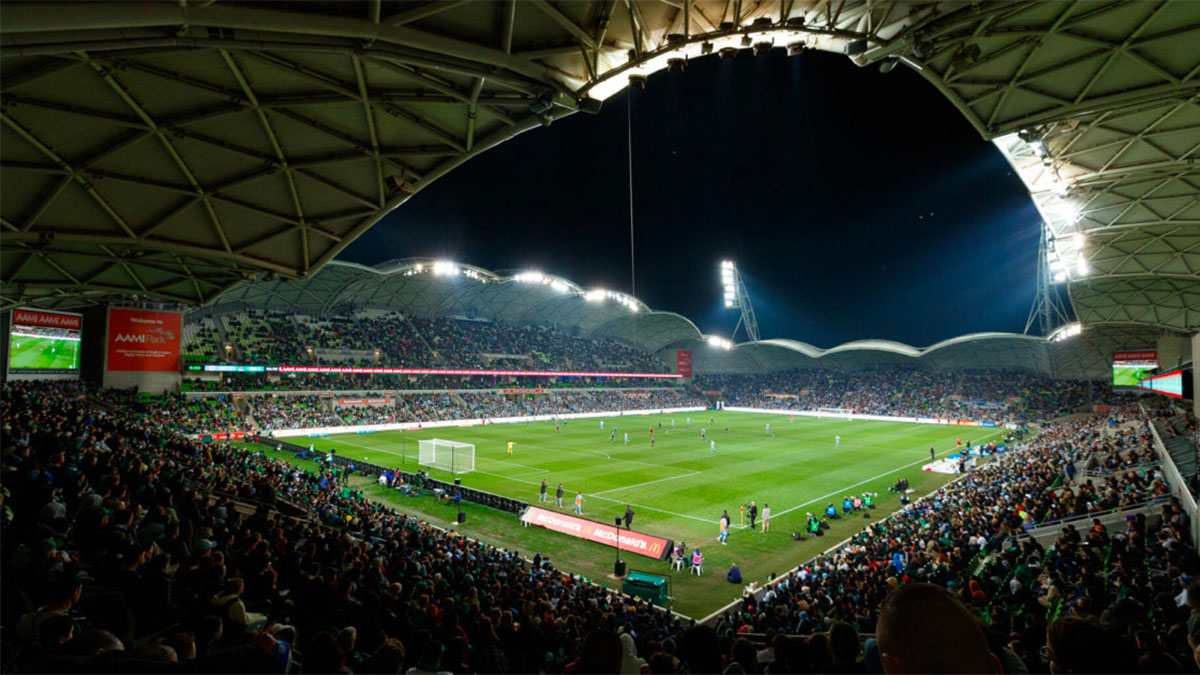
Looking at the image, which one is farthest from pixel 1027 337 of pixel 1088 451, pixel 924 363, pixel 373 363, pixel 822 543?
pixel 373 363

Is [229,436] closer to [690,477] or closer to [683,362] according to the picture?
[690,477]

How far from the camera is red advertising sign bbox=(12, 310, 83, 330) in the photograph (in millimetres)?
31984

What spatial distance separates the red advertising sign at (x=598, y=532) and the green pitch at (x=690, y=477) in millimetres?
358

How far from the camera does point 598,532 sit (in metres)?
21.6

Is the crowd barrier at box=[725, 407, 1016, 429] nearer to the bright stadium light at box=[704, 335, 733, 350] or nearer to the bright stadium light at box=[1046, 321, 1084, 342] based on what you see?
the bright stadium light at box=[1046, 321, 1084, 342]

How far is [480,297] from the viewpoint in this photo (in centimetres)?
7412

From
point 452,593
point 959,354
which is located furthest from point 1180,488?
point 959,354

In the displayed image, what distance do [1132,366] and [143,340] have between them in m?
74.9

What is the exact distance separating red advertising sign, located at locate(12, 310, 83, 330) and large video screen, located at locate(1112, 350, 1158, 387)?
71299 millimetres

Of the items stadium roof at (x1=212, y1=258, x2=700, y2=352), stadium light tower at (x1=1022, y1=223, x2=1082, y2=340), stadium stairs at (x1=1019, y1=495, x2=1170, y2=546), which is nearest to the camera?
stadium stairs at (x1=1019, y1=495, x2=1170, y2=546)

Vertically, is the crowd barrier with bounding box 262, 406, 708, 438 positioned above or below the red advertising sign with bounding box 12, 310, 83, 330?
below

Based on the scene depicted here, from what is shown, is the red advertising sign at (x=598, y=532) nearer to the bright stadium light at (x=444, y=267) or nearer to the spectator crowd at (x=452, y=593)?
the spectator crowd at (x=452, y=593)

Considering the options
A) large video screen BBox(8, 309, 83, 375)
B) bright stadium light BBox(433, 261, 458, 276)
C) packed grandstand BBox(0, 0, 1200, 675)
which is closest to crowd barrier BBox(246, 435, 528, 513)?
packed grandstand BBox(0, 0, 1200, 675)

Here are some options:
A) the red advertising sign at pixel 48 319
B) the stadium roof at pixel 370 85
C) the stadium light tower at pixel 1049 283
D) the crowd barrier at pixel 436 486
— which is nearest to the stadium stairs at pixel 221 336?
the red advertising sign at pixel 48 319
